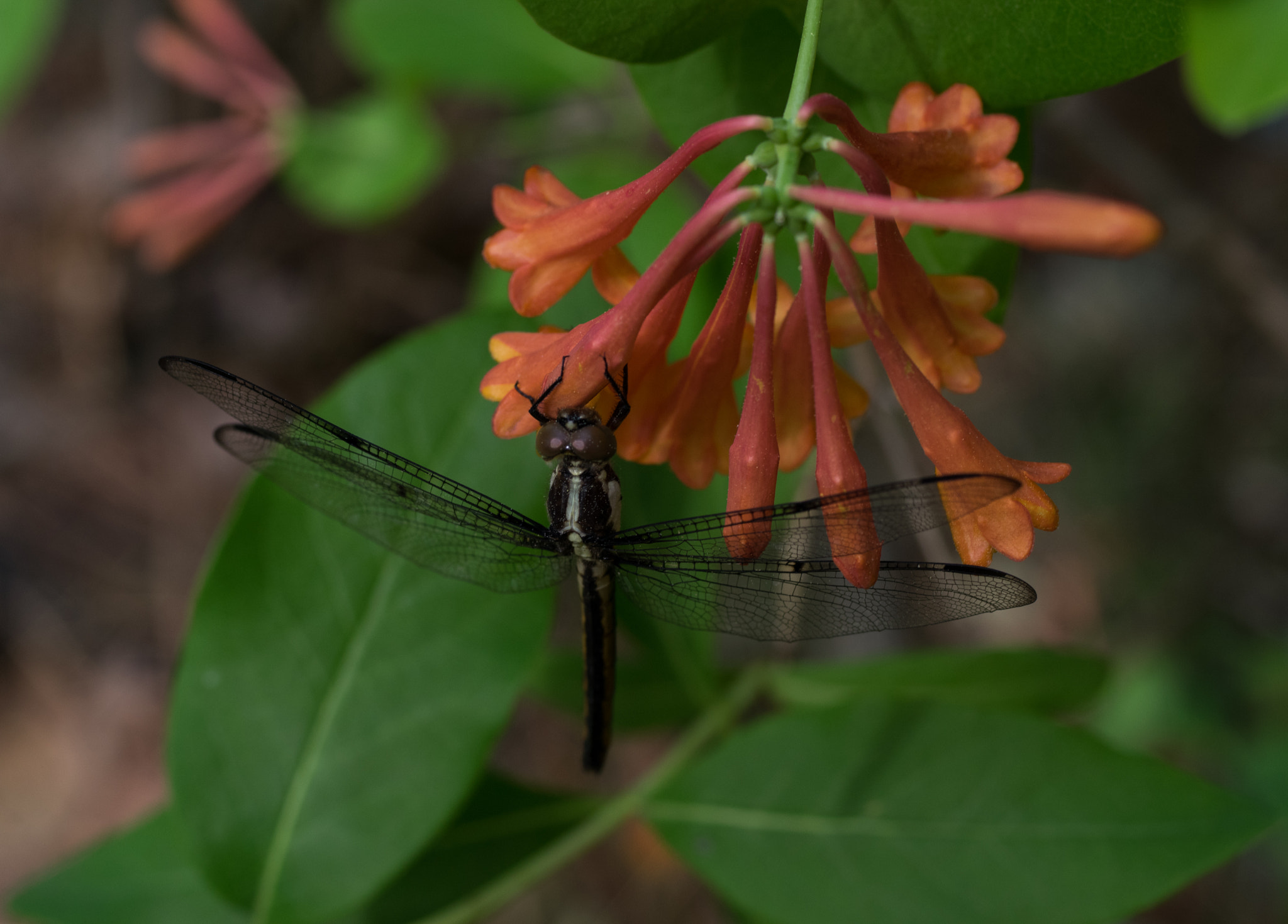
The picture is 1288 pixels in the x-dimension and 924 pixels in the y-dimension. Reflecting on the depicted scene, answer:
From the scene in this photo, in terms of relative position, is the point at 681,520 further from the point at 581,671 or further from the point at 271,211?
the point at 271,211

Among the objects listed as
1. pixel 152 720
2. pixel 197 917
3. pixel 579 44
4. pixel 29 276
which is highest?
pixel 29 276

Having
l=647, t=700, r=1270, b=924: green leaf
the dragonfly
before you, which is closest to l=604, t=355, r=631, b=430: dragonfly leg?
the dragonfly

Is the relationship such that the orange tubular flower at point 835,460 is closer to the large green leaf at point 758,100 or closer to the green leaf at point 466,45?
the large green leaf at point 758,100

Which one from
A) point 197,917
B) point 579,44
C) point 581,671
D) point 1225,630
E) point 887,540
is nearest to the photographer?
point 579,44

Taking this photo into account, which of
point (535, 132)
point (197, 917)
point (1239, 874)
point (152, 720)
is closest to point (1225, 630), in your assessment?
point (1239, 874)

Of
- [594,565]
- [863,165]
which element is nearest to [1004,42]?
[863,165]

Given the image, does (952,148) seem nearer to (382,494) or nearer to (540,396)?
(540,396)

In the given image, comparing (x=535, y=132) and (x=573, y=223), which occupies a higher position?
(x=535, y=132)
